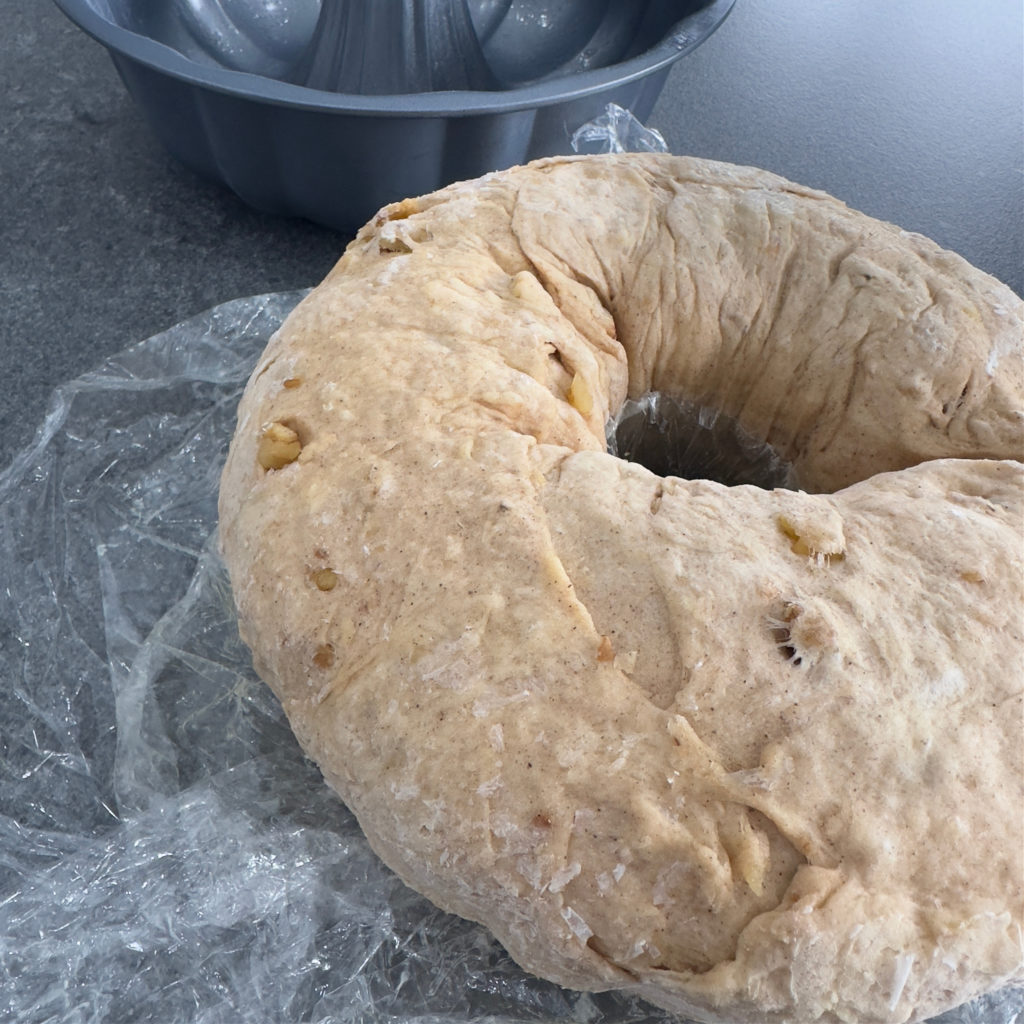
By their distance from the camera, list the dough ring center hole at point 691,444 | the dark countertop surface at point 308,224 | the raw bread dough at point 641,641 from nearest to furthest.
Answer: the raw bread dough at point 641,641, the dough ring center hole at point 691,444, the dark countertop surface at point 308,224

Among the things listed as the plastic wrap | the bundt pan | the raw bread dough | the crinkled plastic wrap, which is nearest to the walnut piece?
the raw bread dough

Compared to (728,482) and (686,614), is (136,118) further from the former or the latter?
(686,614)

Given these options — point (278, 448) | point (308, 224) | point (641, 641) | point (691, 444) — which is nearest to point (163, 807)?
point (278, 448)

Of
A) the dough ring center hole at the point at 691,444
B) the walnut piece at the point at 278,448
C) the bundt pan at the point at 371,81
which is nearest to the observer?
the walnut piece at the point at 278,448

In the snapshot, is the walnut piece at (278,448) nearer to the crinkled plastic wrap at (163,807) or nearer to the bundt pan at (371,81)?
the crinkled plastic wrap at (163,807)

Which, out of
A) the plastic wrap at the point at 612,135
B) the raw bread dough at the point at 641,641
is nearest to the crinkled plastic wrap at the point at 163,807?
the raw bread dough at the point at 641,641

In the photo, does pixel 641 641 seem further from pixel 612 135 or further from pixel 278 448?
pixel 612 135
